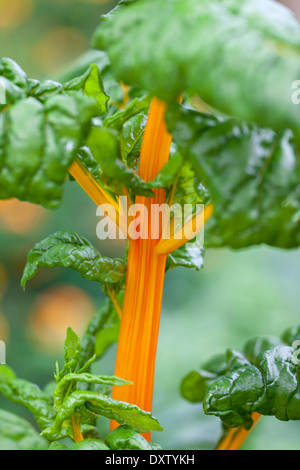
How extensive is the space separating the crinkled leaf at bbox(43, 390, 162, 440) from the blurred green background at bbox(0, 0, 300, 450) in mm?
433

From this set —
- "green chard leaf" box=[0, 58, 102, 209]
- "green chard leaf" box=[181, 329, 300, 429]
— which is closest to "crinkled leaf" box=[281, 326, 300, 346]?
"green chard leaf" box=[181, 329, 300, 429]

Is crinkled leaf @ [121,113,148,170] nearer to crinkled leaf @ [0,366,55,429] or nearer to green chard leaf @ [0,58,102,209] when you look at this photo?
green chard leaf @ [0,58,102,209]

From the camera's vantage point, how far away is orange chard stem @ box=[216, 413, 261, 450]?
79cm

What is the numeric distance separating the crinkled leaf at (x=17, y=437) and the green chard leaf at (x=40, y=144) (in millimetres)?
241

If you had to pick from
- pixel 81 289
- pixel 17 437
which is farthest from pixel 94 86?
pixel 81 289

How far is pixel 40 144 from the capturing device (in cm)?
47

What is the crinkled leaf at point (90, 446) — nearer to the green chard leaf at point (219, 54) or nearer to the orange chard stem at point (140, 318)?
the orange chard stem at point (140, 318)

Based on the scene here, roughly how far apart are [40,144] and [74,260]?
0.18 metres

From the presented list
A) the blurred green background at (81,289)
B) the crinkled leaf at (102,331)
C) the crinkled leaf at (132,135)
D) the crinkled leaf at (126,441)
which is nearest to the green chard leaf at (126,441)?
the crinkled leaf at (126,441)
